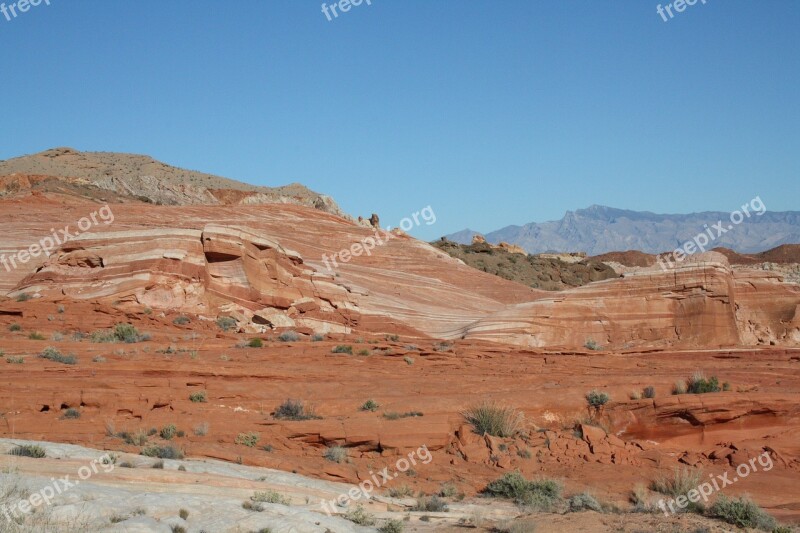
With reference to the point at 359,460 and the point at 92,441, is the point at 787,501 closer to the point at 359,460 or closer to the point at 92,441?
the point at 359,460

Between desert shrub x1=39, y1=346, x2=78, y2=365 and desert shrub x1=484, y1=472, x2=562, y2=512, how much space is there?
8.17 metres

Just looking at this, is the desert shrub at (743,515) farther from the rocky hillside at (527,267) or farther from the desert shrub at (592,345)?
the rocky hillside at (527,267)

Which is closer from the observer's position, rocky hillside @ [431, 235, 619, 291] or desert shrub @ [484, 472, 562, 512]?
desert shrub @ [484, 472, 562, 512]

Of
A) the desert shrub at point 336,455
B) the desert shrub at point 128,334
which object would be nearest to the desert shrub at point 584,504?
the desert shrub at point 336,455

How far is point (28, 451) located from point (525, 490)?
629cm

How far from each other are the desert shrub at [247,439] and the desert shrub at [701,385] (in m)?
8.38

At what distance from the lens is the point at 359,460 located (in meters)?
12.7

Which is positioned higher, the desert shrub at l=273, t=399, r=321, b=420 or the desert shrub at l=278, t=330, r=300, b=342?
the desert shrub at l=278, t=330, r=300, b=342

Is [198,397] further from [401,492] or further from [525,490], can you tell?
[525,490]

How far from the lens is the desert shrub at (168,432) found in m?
12.0

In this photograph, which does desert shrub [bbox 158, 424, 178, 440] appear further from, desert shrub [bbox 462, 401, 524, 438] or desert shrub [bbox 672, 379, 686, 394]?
desert shrub [bbox 672, 379, 686, 394]

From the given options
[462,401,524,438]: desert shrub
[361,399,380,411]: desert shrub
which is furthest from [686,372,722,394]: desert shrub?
[361,399,380,411]: desert shrub

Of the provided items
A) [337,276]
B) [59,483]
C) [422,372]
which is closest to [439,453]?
[422,372]

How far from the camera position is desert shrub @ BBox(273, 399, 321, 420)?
13.5 m
